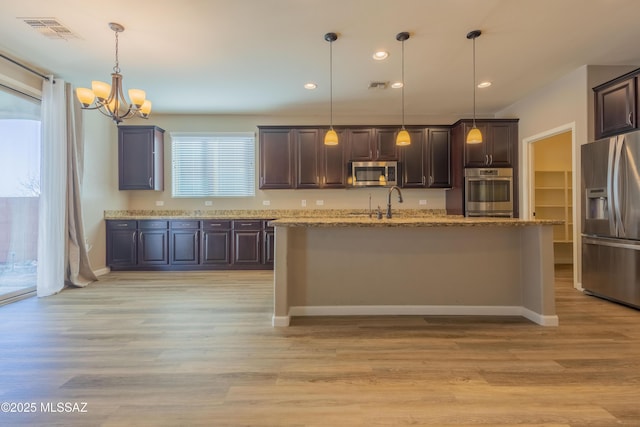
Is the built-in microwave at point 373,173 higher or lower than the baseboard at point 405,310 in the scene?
higher

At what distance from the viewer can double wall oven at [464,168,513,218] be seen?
5051mm

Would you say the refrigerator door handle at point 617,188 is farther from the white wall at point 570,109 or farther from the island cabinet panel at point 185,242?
the island cabinet panel at point 185,242

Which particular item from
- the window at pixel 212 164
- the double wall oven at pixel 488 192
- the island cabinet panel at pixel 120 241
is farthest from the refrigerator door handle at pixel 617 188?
the island cabinet panel at pixel 120 241

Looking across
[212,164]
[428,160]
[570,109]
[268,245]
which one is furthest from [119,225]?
[570,109]

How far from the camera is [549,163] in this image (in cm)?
563

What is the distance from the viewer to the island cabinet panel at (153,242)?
5242 mm

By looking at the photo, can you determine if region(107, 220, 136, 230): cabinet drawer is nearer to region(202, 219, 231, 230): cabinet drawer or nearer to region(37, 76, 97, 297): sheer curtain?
region(37, 76, 97, 297): sheer curtain

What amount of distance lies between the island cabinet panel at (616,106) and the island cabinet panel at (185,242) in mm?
5743

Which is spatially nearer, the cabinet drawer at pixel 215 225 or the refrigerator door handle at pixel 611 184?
the refrigerator door handle at pixel 611 184

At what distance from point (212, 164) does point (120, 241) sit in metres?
2.01

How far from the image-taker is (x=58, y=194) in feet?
13.1

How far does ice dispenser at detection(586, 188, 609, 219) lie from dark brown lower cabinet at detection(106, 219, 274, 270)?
4360mm

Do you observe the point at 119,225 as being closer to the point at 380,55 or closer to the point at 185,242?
the point at 185,242

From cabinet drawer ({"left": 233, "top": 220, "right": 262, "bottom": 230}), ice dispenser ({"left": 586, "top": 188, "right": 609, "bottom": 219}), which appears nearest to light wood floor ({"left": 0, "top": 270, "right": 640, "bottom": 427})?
ice dispenser ({"left": 586, "top": 188, "right": 609, "bottom": 219})
